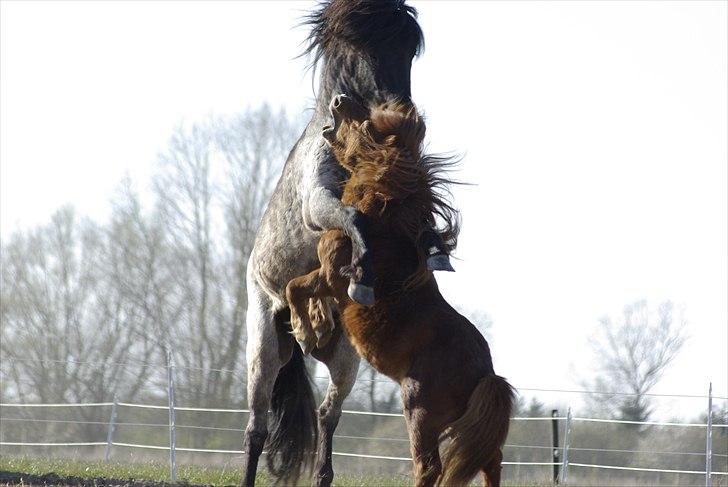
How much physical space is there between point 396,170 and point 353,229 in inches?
16.4

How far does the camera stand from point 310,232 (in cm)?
768

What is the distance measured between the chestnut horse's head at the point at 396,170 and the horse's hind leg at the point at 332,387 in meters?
2.33

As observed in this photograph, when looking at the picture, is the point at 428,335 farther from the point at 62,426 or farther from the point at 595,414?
the point at 62,426

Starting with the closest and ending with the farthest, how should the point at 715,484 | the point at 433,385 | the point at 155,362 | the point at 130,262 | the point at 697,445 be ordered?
the point at 433,385 → the point at 715,484 → the point at 697,445 → the point at 155,362 → the point at 130,262

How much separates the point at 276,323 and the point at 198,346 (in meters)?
24.9

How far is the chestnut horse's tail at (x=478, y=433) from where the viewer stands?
5082 mm

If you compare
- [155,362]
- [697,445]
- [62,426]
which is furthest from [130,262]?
[697,445]

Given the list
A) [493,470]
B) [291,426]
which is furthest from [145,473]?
[493,470]

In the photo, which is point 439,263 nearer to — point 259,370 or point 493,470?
point 493,470

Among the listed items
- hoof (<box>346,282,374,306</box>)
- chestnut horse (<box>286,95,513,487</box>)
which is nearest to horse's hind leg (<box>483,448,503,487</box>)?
chestnut horse (<box>286,95,513,487</box>)

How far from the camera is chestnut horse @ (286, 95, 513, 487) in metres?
5.17

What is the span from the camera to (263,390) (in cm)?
831

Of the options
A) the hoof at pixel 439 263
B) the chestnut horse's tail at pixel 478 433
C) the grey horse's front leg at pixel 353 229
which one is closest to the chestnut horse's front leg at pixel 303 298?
the grey horse's front leg at pixel 353 229

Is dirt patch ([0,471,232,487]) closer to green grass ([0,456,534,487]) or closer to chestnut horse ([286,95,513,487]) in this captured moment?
green grass ([0,456,534,487])
